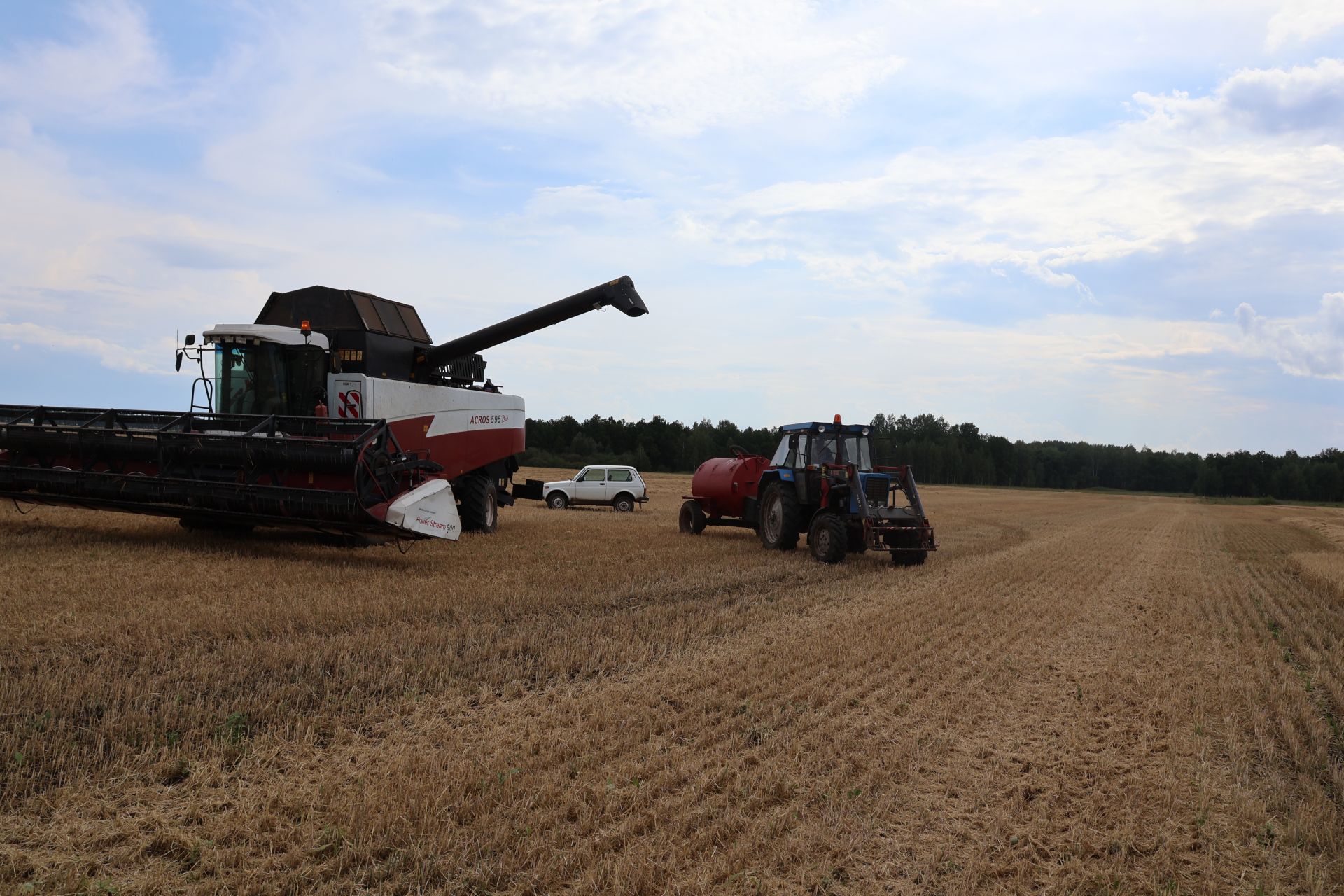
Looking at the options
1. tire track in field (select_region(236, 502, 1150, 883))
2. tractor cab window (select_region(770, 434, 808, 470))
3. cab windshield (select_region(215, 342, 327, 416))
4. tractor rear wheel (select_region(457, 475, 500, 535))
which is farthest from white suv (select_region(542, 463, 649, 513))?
tire track in field (select_region(236, 502, 1150, 883))

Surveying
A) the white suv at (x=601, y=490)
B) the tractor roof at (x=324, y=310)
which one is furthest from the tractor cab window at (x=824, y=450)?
the white suv at (x=601, y=490)

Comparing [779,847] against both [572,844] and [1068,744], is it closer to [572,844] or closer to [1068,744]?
[572,844]

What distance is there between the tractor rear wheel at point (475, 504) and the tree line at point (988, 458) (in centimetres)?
3196

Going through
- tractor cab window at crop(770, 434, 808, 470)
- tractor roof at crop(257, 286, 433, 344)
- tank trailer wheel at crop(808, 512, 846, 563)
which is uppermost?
tractor roof at crop(257, 286, 433, 344)

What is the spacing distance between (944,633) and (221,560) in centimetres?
785

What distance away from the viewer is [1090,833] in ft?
14.0

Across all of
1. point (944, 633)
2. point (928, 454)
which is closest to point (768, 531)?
point (944, 633)

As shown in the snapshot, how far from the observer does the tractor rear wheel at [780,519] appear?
15211mm

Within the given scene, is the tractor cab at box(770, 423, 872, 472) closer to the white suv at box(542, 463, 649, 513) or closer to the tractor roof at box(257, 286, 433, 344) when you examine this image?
the tractor roof at box(257, 286, 433, 344)

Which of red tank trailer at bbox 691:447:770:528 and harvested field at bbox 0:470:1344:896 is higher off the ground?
red tank trailer at bbox 691:447:770:528

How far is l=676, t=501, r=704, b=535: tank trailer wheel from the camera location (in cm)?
1823

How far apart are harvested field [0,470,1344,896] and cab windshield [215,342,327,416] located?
8.21 ft

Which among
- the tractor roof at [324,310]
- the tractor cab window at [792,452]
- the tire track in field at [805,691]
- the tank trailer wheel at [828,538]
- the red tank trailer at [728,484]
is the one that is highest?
the tractor roof at [324,310]

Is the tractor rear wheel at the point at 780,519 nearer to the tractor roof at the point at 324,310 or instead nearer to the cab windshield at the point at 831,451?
the cab windshield at the point at 831,451
